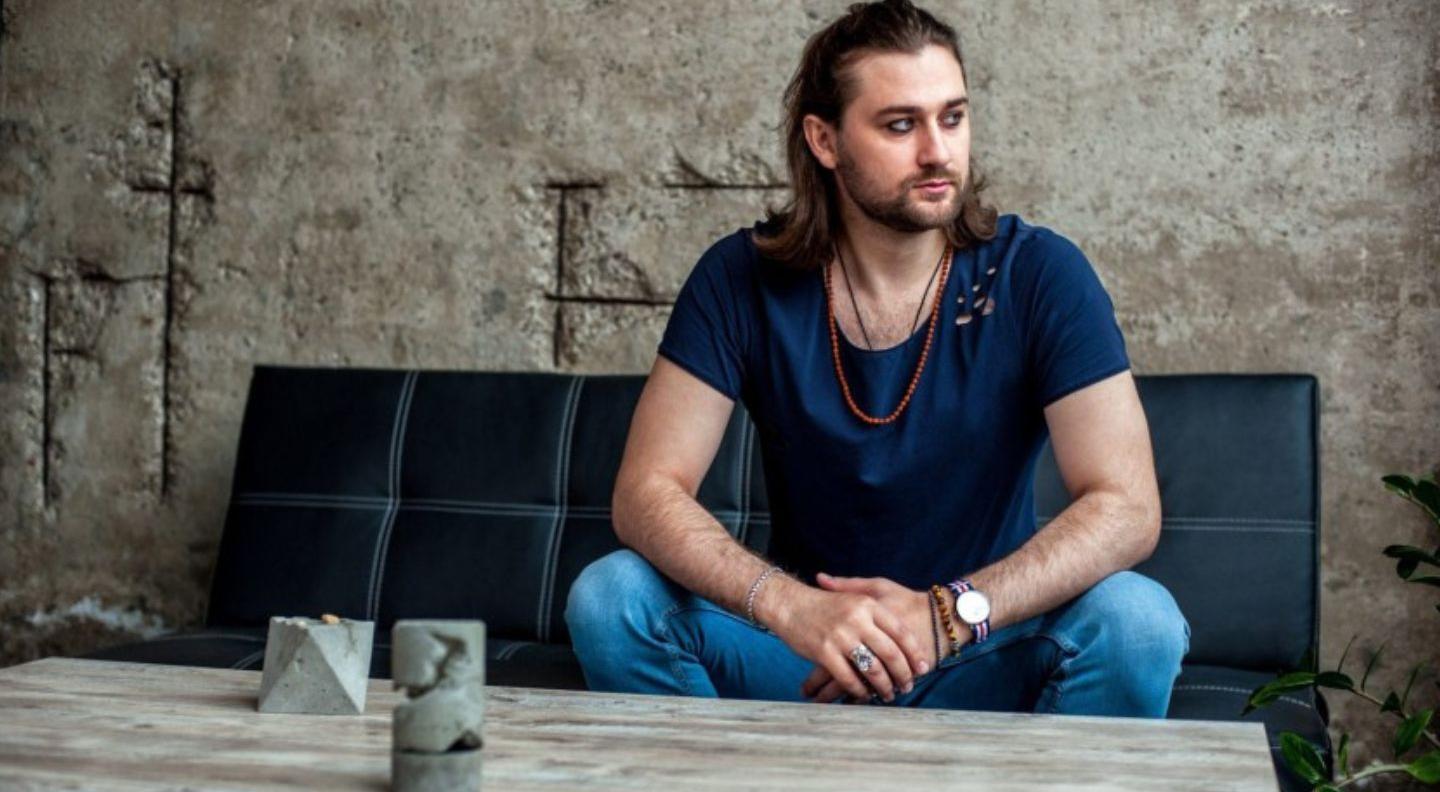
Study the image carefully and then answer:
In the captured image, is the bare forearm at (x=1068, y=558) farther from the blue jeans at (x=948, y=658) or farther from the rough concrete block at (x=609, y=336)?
the rough concrete block at (x=609, y=336)

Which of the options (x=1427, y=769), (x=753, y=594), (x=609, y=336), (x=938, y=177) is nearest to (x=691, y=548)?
(x=753, y=594)

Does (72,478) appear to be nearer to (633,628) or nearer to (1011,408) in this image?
(633,628)

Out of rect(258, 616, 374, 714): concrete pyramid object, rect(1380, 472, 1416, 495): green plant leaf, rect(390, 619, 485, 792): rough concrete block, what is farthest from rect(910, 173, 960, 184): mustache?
rect(390, 619, 485, 792): rough concrete block

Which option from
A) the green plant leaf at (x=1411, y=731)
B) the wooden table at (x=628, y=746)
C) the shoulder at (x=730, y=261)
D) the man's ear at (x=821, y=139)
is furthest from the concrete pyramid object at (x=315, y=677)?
the green plant leaf at (x=1411, y=731)

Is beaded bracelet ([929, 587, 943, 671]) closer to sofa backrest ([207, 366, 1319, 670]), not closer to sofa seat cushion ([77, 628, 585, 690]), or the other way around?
sofa seat cushion ([77, 628, 585, 690])

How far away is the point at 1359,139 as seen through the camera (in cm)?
291

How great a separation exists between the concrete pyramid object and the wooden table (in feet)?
0.06

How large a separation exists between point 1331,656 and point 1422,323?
23.9 inches

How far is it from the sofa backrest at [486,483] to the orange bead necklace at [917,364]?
54 centimetres

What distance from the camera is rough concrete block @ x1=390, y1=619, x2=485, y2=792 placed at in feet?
4.00

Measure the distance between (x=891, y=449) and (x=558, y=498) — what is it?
0.84m

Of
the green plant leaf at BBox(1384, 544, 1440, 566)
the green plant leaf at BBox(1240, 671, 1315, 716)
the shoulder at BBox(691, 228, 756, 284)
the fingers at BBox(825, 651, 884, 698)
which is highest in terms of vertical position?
the shoulder at BBox(691, 228, 756, 284)

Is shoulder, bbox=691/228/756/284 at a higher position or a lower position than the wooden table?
higher

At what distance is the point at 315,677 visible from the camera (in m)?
1.58
